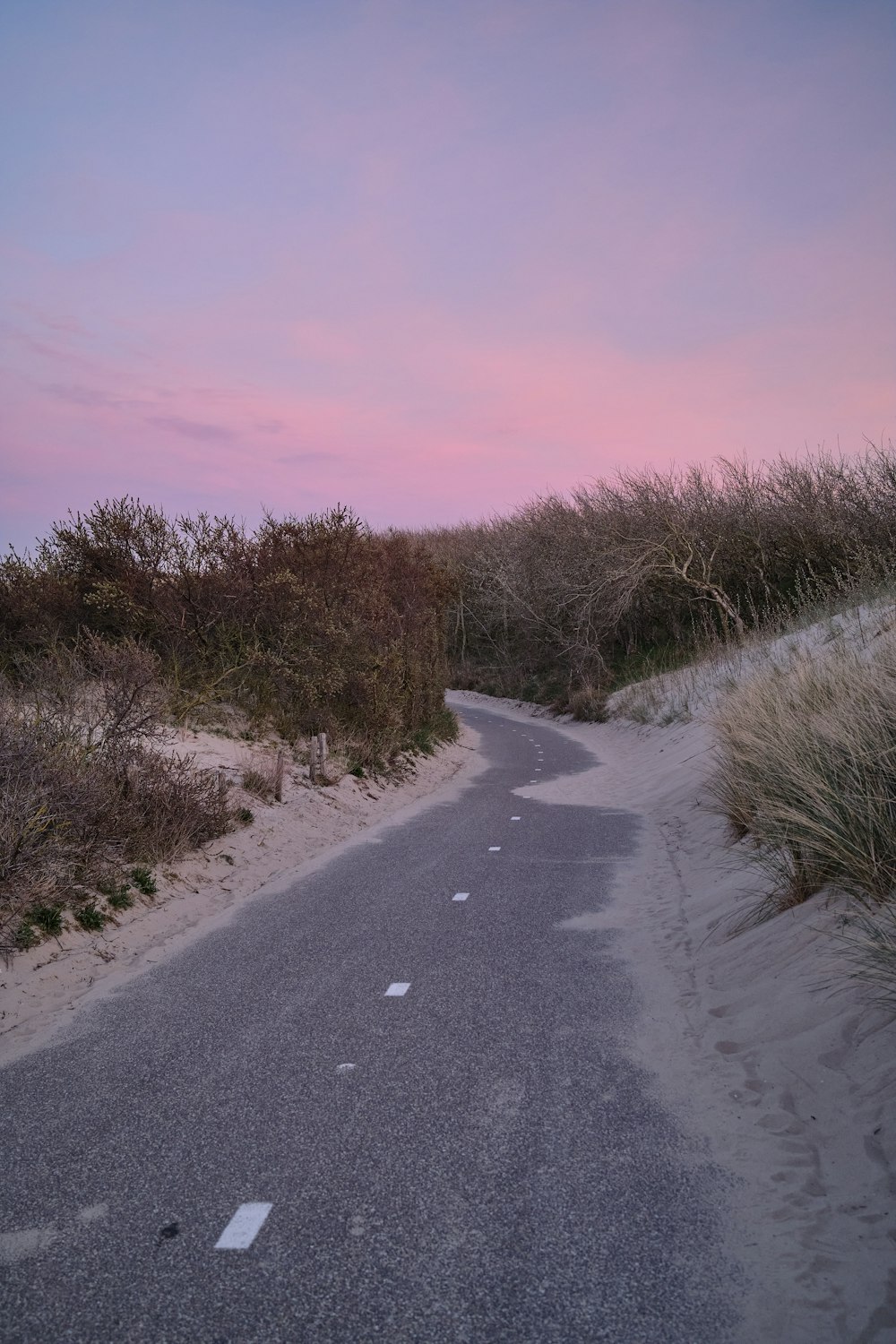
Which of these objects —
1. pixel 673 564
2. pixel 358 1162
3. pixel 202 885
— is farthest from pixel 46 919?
pixel 673 564

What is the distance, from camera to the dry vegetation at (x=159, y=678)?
6.82 m

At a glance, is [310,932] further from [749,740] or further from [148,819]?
[749,740]

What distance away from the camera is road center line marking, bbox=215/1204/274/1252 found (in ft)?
10.0

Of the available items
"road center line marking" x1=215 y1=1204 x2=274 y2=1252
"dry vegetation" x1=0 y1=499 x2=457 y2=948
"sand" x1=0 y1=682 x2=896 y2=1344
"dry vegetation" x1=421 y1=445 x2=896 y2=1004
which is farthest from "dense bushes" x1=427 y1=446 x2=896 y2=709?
"road center line marking" x1=215 y1=1204 x2=274 y2=1252

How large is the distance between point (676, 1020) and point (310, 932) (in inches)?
119

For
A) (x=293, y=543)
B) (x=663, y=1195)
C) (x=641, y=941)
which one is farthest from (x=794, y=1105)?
(x=293, y=543)

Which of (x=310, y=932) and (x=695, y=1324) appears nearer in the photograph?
(x=695, y=1324)

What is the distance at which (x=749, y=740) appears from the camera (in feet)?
26.0

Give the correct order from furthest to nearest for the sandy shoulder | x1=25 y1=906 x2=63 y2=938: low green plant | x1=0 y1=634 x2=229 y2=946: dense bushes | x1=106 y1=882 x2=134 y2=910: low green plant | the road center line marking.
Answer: x1=106 y1=882 x2=134 y2=910: low green plant
x1=25 y1=906 x2=63 y2=938: low green plant
x1=0 y1=634 x2=229 y2=946: dense bushes
the sandy shoulder
the road center line marking

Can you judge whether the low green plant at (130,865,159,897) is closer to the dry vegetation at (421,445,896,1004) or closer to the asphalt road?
the asphalt road

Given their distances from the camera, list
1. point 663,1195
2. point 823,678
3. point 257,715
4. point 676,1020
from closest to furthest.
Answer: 1. point 663,1195
2. point 676,1020
3. point 823,678
4. point 257,715

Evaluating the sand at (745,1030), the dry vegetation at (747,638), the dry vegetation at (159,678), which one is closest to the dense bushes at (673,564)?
the dry vegetation at (747,638)

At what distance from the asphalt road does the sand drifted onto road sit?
0.54ft

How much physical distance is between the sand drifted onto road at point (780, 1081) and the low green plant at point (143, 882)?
376cm
